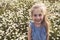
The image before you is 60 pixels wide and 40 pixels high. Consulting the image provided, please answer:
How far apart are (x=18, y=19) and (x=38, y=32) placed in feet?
6.79

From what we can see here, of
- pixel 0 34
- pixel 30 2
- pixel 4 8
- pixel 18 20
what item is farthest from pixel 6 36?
pixel 30 2

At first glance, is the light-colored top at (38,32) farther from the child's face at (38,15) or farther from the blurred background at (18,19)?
the blurred background at (18,19)

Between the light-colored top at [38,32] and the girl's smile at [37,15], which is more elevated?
the girl's smile at [37,15]

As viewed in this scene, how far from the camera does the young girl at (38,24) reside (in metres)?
3.30

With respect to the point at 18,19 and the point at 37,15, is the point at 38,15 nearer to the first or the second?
the point at 37,15

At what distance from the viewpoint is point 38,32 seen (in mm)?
3514

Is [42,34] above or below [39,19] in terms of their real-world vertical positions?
below

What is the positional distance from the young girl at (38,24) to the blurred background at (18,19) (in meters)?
1.33

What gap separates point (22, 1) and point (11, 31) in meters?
1.71

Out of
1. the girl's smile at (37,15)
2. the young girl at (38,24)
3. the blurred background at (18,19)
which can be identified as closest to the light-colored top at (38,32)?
the young girl at (38,24)

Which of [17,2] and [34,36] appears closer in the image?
[34,36]

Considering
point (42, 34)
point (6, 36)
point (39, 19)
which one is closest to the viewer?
point (39, 19)

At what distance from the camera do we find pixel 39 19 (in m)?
3.30

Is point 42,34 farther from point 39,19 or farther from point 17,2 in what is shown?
point 17,2
